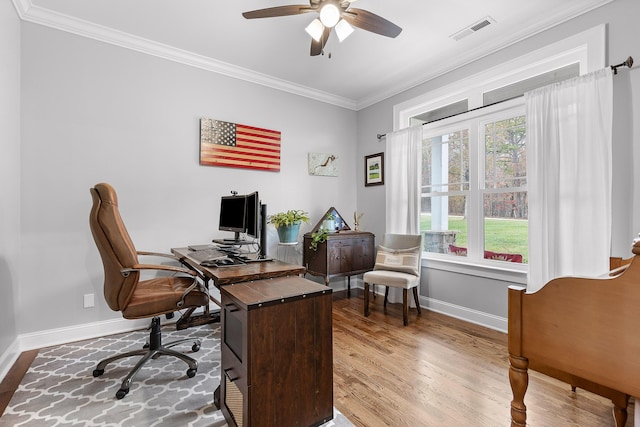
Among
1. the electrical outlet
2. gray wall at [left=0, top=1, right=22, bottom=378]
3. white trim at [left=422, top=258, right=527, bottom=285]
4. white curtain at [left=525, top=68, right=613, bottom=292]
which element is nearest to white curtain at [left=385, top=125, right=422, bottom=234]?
white trim at [left=422, top=258, right=527, bottom=285]

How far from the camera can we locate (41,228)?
7.93 feet

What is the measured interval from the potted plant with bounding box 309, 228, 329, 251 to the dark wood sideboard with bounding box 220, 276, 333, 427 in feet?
6.15

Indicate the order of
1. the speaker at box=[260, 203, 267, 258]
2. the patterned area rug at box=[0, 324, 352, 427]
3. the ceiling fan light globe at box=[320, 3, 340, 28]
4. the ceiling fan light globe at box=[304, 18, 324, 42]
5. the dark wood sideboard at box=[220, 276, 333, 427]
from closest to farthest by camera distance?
the dark wood sideboard at box=[220, 276, 333, 427]
the patterned area rug at box=[0, 324, 352, 427]
the ceiling fan light globe at box=[320, 3, 340, 28]
the ceiling fan light globe at box=[304, 18, 324, 42]
the speaker at box=[260, 203, 267, 258]

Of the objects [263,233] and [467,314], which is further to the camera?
[467,314]

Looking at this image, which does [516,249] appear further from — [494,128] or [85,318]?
[85,318]

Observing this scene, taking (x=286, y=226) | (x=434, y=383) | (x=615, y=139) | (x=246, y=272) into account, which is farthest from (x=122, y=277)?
(x=615, y=139)

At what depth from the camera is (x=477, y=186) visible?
3.07 metres

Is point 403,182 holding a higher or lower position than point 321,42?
lower

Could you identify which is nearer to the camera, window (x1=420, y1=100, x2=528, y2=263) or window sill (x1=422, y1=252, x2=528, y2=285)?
window sill (x1=422, y1=252, x2=528, y2=285)

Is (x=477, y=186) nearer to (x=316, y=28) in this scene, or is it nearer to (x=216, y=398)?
(x=316, y=28)

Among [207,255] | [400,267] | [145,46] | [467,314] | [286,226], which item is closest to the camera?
[207,255]

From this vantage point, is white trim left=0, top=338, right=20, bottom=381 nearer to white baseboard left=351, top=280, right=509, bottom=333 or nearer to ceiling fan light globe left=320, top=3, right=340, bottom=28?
ceiling fan light globe left=320, top=3, right=340, bottom=28

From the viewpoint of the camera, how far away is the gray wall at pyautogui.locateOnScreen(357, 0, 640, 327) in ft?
6.72

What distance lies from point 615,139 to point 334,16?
2193 mm
